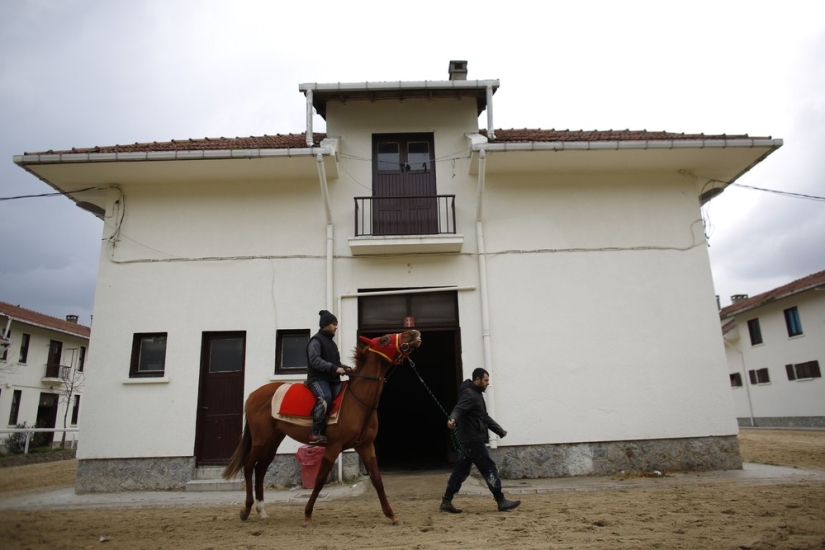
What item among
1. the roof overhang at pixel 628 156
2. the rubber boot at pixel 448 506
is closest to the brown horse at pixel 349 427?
the rubber boot at pixel 448 506

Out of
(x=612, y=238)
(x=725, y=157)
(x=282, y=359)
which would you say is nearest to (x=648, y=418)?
(x=612, y=238)

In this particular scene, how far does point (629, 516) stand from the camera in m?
5.62

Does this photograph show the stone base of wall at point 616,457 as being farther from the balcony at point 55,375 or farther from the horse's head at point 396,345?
the balcony at point 55,375

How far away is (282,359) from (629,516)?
617 centimetres

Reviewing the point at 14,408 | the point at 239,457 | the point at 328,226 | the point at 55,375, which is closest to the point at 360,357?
the point at 239,457

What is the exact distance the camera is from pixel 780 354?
78.1ft

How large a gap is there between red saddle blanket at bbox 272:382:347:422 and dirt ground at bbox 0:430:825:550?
3.82ft

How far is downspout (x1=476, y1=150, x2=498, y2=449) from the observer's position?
9250mm

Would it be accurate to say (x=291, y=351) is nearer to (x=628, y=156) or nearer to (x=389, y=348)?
(x=389, y=348)

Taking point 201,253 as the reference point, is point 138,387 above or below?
below

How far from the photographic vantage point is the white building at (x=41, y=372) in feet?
65.8

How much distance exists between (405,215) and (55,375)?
21097mm

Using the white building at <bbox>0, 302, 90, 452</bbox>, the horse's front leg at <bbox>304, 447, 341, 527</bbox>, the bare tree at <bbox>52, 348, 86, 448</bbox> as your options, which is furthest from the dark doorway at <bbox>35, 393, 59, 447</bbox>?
the horse's front leg at <bbox>304, 447, 341, 527</bbox>

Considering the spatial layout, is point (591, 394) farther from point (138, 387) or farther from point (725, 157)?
point (138, 387)
